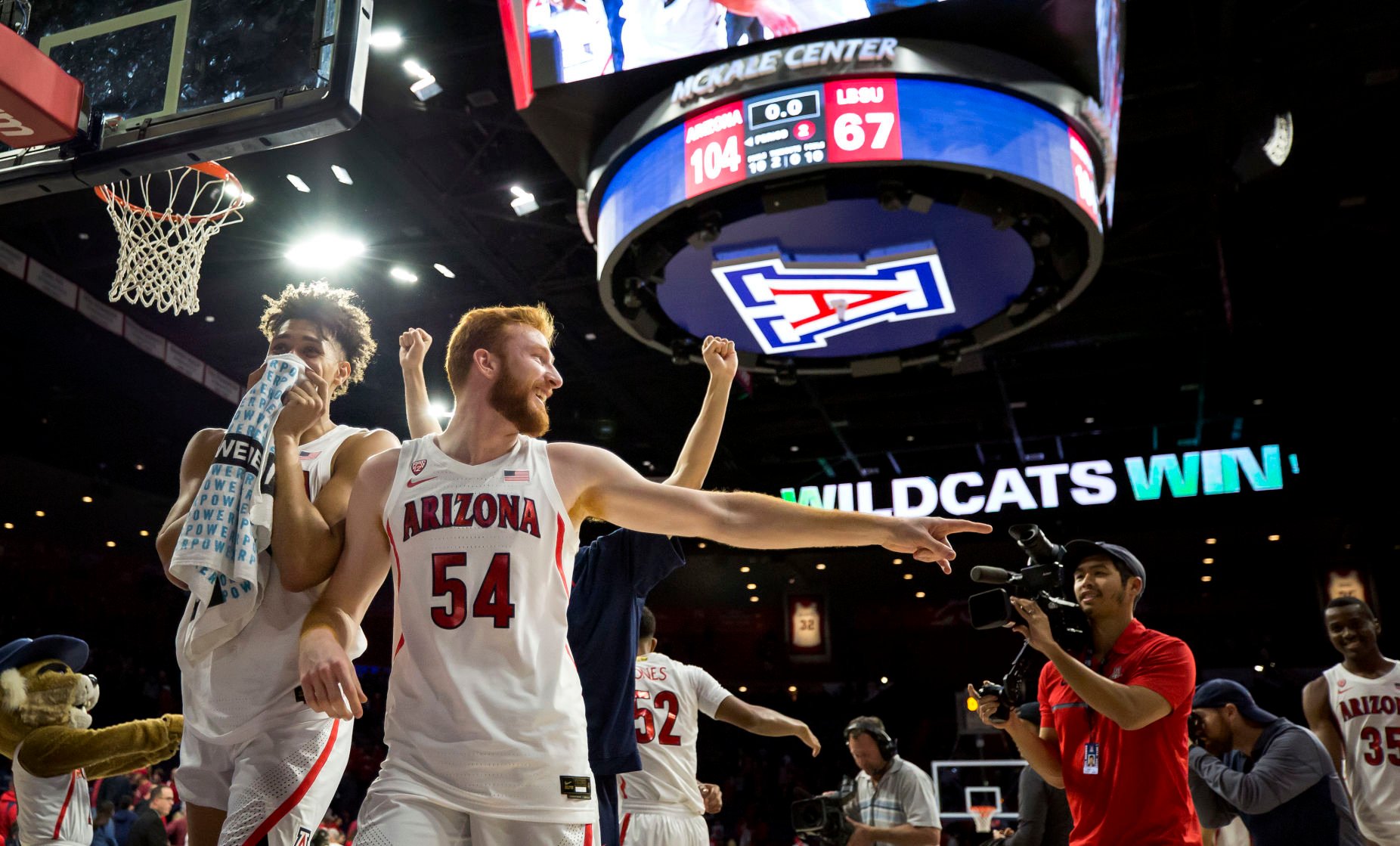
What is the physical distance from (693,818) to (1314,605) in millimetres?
22823

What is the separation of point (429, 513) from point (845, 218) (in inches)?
266

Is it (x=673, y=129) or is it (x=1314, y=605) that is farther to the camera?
(x=1314, y=605)

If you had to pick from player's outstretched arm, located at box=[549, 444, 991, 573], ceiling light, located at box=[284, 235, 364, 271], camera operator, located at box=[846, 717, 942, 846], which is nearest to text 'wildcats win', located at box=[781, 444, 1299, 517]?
ceiling light, located at box=[284, 235, 364, 271]

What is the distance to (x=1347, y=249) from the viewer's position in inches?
547

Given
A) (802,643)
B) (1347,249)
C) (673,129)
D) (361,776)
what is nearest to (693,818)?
(673,129)

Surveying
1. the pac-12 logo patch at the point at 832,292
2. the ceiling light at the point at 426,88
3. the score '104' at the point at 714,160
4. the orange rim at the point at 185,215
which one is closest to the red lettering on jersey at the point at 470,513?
the orange rim at the point at 185,215

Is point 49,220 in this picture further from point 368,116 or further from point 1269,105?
point 1269,105

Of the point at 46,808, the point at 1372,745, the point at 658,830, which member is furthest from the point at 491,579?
the point at 1372,745

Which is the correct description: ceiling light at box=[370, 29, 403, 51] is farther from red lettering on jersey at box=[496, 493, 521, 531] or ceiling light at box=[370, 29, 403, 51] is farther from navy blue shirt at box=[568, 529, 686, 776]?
red lettering on jersey at box=[496, 493, 521, 531]

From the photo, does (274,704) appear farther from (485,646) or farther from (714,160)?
(714,160)

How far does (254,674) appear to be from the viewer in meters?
2.60

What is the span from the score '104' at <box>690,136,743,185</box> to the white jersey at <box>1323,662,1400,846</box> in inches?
195

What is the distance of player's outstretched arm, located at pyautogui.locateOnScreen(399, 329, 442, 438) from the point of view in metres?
3.41

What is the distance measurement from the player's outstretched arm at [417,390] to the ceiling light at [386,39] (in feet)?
23.4
